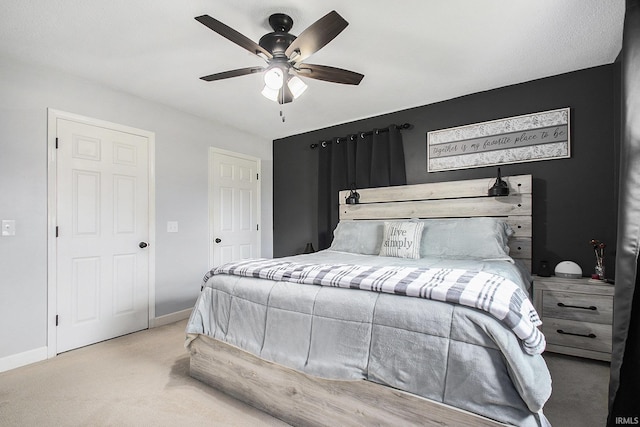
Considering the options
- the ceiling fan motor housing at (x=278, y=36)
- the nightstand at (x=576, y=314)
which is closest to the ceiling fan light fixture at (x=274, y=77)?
the ceiling fan motor housing at (x=278, y=36)

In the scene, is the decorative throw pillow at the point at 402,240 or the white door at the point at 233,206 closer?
the decorative throw pillow at the point at 402,240

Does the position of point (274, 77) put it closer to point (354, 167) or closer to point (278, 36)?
point (278, 36)

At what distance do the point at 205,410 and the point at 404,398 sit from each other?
1173 millimetres

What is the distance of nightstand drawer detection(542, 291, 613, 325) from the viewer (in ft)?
7.58

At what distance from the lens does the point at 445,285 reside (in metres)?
1.41

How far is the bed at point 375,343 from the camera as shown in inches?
46.9

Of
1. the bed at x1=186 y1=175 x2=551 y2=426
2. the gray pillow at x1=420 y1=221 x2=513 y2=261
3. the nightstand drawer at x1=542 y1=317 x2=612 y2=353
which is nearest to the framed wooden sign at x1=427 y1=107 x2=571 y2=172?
the gray pillow at x1=420 y1=221 x2=513 y2=261

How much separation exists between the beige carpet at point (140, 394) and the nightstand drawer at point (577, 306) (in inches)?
13.3

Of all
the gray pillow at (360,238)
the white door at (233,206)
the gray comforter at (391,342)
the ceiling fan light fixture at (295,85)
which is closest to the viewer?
the gray comforter at (391,342)

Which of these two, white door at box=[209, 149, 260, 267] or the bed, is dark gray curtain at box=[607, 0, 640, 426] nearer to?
the bed

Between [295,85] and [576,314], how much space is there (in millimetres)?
2741

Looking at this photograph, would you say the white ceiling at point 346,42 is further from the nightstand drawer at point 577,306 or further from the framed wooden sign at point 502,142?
the nightstand drawer at point 577,306

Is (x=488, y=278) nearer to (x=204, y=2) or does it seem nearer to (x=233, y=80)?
(x=204, y=2)

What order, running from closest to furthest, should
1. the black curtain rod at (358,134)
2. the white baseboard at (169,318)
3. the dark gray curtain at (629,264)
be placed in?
the dark gray curtain at (629,264) → the white baseboard at (169,318) → the black curtain rod at (358,134)
